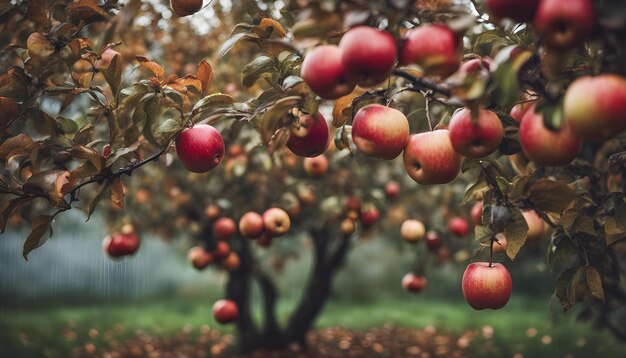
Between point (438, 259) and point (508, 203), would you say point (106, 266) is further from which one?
point (508, 203)

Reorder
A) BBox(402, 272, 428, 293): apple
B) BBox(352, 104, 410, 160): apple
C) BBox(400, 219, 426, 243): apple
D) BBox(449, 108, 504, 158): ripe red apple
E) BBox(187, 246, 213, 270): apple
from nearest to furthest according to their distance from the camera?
BBox(449, 108, 504, 158): ripe red apple < BBox(352, 104, 410, 160): apple < BBox(400, 219, 426, 243): apple < BBox(187, 246, 213, 270): apple < BBox(402, 272, 428, 293): apple

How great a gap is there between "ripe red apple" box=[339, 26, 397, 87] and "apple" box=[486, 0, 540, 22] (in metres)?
0.19

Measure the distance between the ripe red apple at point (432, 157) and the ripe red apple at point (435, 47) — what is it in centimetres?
26

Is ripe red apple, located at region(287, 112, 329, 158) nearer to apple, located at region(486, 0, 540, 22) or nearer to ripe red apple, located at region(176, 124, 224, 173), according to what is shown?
ripe red apple, located at region(176, 124, 224, 173)

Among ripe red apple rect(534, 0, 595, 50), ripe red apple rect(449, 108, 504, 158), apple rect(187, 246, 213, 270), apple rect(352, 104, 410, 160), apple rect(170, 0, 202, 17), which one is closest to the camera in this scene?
ripe red apple rect(534, 0, 595, 50)

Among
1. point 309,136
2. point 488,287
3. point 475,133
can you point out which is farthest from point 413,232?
point 475,133

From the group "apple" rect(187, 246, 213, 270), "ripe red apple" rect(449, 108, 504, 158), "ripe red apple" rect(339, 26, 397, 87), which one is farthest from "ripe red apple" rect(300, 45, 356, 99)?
"apple" rect(187, 246, 213, 270)

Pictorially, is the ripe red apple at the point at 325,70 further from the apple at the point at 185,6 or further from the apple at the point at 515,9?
the apple at the point at 185,6

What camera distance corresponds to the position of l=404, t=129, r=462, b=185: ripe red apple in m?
1.28

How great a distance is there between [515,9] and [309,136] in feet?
2.00

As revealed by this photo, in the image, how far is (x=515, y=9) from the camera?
2.96 feet

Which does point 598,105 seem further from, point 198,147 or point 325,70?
point 198,147

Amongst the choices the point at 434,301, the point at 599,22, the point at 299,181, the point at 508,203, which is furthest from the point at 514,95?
the point at 434,301

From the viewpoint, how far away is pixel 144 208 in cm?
454
